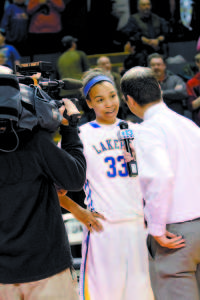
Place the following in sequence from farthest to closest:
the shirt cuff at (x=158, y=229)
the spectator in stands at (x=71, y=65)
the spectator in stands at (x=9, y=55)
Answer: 1. the spectator in stands at (x=71, y=65)
2. the spectator in stands at (x=9, y=55)
3. the shirt cuff at (x=158, y=229)

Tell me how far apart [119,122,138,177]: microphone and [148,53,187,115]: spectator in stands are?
2.81m

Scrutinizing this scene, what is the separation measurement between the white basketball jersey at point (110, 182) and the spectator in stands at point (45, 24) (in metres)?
5.22

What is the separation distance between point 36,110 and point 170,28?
6704mm

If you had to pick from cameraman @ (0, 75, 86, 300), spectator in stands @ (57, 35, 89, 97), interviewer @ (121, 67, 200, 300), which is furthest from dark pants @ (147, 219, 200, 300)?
spectator in stands @ (57, 35, 89, 97)

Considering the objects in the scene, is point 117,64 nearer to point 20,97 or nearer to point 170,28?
point 170,28

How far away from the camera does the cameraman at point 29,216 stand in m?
2.08

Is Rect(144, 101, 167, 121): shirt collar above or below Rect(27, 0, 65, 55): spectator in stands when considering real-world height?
above

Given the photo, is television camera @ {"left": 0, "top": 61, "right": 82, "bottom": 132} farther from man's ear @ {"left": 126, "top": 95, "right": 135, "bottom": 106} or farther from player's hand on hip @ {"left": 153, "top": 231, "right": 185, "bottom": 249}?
player's hand on hip @ {"left": 153, "top": 231, "right": 185, "bottom": 249}

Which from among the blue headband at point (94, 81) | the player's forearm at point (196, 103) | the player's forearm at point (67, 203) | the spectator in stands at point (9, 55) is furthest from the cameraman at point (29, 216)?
the spectator in stands at point (9, 55)

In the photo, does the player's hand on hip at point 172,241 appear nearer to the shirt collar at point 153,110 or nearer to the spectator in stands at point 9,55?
the shirt collar at point 153,110

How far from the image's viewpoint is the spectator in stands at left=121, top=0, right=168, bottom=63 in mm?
7562

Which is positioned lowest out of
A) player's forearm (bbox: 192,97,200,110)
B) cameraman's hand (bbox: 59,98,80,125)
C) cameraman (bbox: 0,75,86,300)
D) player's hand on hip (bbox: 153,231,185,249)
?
player's forearm (bbox: 192,97,200,110)

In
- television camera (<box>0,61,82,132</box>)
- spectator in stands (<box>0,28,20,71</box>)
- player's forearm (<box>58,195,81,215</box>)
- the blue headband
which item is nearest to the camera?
television camera (<box>0,61,82,132</box>)

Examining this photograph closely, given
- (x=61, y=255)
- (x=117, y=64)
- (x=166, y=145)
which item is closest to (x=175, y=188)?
(x=166, y=145)
